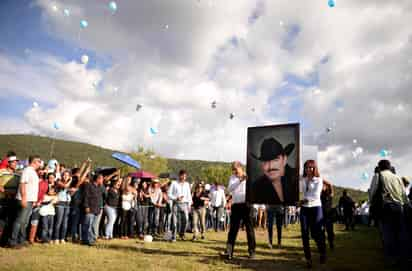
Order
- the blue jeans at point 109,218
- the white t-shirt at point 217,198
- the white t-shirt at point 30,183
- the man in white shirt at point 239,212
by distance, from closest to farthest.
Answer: the man in white shirt at point 239,212, the white t-shirt at point 30,183, the blue jeans at point 109,218, the white t-shirt at point 217,198

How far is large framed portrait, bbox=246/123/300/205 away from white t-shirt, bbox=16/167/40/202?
490 centimetres

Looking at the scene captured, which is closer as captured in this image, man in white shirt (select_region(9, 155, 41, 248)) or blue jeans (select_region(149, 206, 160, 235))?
man in white shirt (select_region(9, 155, 41, 248))

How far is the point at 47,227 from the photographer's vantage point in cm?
852

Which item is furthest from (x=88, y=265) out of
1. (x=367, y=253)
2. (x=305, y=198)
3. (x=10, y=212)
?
(x=367, y=253)

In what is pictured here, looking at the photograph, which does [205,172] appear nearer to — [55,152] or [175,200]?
[55,152]

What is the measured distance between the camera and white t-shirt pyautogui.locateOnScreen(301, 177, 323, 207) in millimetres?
6699

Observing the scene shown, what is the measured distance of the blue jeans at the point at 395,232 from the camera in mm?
6973

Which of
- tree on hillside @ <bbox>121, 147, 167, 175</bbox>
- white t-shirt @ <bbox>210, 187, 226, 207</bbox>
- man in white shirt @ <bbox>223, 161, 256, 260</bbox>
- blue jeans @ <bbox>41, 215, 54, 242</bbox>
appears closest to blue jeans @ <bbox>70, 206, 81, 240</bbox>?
blue jeans @ <bbox>41, 215, 54, 242</bbox>

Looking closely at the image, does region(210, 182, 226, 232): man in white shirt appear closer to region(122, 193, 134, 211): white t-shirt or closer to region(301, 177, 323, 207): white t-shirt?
region(122, 193, 134, 211): white t-shirt

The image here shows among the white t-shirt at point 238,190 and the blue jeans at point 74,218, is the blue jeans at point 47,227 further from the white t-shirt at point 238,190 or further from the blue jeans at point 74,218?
the white t-shirt at point 238,190

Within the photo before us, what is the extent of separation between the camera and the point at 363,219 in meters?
26.0

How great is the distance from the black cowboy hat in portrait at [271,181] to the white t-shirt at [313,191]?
483mm

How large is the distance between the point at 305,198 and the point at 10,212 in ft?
22.3

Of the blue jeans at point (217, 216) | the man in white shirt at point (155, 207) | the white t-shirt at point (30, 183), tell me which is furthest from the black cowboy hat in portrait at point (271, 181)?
the blue jeans at point (217, 216)
